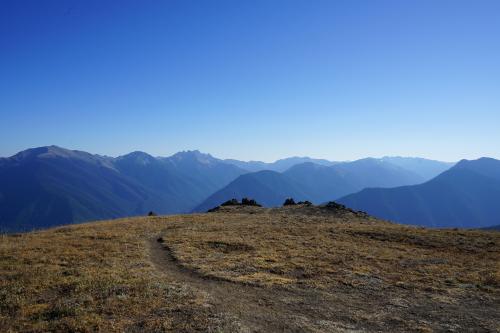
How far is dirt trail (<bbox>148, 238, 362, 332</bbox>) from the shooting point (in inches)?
679

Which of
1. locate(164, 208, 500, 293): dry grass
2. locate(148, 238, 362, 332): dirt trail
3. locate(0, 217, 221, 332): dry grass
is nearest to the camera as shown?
locate(0, 217, 221, 332): dry grass

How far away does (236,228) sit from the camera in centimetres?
4716

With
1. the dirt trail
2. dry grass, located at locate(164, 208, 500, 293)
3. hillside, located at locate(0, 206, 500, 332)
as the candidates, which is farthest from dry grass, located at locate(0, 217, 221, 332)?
dry grass, located at locate(164, 208, 500, 293)

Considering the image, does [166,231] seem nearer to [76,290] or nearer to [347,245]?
[347,245]

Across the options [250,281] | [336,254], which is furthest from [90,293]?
[336,254]

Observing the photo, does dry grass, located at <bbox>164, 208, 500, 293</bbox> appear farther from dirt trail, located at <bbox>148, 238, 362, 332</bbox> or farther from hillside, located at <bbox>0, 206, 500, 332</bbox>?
dirt trail, located at <bbox>148, 238, 362, 332</bbox>

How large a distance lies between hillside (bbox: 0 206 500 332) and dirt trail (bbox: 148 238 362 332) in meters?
0.06

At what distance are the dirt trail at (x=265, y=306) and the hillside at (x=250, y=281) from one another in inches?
2.3

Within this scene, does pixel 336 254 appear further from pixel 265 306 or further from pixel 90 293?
pixel 90 293

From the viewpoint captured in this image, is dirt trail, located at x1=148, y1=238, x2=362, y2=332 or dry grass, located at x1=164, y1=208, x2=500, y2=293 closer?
dirt trail, located at x1=148, y1=238, x2=362, y2=332

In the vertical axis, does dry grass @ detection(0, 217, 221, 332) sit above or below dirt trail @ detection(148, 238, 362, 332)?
above

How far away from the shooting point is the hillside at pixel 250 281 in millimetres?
17750

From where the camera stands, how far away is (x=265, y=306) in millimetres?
19953

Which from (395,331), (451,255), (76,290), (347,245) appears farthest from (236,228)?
(395,331)
